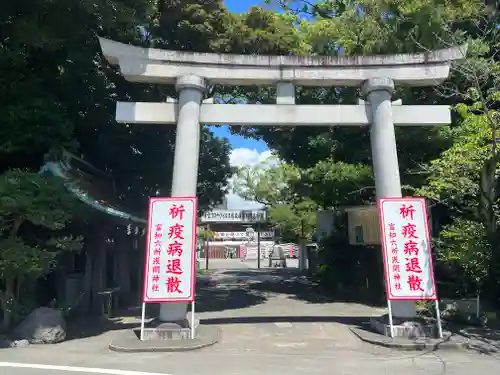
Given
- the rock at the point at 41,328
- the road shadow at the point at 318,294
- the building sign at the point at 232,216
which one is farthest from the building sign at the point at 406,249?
the building sign at the point at 232,216

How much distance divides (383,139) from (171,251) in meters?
5.07

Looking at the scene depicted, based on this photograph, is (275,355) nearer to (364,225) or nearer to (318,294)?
(364,225)

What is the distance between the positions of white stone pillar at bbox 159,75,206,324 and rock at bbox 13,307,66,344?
2.62 meters

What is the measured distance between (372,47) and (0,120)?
411 inches

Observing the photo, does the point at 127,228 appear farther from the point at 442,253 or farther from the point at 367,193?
the point at 442,253

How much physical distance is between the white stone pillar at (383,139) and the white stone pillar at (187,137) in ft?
12.5

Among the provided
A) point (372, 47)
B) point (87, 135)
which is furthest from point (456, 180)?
point (87, 135)

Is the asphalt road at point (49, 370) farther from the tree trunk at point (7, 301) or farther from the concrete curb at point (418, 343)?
A: the concrete curb at point (418, 343)

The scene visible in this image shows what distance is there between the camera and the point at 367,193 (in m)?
15.0

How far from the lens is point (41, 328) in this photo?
888 centimetres

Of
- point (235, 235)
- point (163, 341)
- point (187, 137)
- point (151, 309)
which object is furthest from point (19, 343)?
point (235, 235)

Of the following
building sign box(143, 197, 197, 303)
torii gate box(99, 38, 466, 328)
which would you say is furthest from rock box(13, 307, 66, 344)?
torii gate box(99, 38, 466, 328)

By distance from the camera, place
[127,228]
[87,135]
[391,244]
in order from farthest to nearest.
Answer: [127,228] < [87,135] < [391,244]

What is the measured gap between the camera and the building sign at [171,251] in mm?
8891
